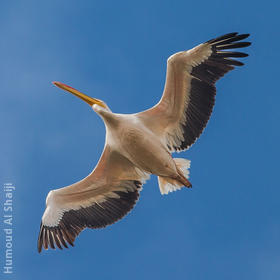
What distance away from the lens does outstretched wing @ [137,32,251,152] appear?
14.6 meters

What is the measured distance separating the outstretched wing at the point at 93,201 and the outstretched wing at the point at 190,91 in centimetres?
104

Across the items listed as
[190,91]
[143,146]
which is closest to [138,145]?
[143,146]

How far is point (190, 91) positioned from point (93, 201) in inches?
120

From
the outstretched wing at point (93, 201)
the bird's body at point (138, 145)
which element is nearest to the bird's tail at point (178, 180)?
the bird's body at point (138, 145)

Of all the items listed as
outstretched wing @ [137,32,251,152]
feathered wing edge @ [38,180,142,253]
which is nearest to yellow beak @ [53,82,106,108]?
outstretched wing @ [137,32,251,152]

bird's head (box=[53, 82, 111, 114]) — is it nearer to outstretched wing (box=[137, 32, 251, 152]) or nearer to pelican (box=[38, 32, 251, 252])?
pelican (box=[38, 32, 251, 252])

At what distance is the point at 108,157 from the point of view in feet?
49.3

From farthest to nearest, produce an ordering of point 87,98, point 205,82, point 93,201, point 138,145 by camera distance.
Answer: point 93,201 → point 87,98 → point 205,82 → point 138,145

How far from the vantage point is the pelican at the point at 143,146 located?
47.9 ft

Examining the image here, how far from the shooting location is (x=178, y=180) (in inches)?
585

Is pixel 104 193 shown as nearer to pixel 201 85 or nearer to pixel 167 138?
pixel 167 138

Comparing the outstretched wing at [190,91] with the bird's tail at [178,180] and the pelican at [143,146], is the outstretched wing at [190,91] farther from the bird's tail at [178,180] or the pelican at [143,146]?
the bird's tail at [178,180]

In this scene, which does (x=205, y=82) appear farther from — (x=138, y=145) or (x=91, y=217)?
(x=91, y=217)

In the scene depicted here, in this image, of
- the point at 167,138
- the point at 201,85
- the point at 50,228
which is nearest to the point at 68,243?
the point at 50,228
